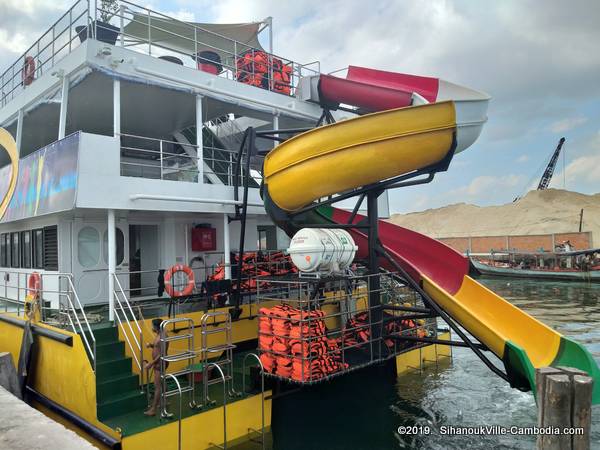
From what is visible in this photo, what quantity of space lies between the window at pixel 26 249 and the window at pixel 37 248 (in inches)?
14.9

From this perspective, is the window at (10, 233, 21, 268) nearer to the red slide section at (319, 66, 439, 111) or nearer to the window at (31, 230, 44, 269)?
the window at (31, 230, 44, 269)

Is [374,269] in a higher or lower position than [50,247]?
lower

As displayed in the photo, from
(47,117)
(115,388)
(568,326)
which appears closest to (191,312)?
(115,388)

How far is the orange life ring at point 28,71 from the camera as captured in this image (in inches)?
476

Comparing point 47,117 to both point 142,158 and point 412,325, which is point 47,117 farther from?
point 412,325

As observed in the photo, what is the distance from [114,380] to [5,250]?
8.90 meters

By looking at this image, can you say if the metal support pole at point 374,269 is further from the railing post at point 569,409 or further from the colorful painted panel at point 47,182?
the colorful painted panel at point 47,182

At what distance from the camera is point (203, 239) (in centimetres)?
1144

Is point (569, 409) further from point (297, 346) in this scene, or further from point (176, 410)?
point (176, 410)

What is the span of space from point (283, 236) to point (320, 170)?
6.87m

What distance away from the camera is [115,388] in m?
6.88

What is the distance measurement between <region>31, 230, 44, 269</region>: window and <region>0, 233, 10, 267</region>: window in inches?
101

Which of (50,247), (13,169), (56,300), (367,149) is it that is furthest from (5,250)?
(367,149)

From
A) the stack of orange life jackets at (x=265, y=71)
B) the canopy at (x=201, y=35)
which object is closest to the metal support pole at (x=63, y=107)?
the canopy at (x=201, y=35)
